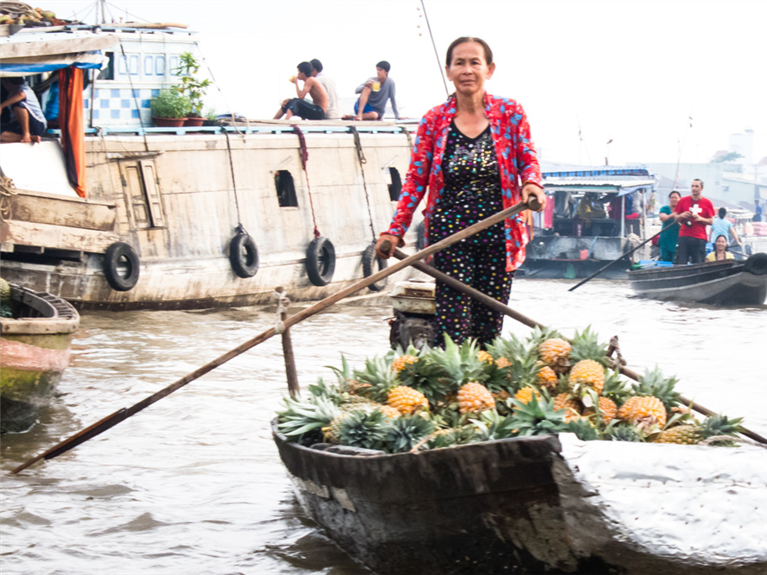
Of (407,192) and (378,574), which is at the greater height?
(407,192)

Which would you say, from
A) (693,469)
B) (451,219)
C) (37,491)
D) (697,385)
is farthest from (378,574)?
(697,385)

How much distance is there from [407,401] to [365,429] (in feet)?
0.82

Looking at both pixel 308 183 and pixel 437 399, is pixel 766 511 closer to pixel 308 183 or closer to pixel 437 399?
pixel 437 399

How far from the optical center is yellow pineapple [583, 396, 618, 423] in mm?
3436

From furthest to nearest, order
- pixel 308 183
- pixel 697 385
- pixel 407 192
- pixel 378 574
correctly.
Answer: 1. pixel 308 183
2. pixel 697 385
3. pixel 407 192
4. pixel 378 574

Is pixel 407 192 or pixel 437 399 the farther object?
pixel 407 192

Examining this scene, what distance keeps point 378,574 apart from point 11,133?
330 inches

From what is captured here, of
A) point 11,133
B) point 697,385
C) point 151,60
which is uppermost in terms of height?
point 151,60

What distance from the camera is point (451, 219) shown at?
4.27 m

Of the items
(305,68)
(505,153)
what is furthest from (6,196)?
(505,153)

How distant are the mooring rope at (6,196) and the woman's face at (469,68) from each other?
21.4ft

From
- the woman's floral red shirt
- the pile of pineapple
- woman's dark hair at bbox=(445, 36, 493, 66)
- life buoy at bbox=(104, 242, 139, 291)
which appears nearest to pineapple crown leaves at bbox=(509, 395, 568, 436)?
the pile of pineapple

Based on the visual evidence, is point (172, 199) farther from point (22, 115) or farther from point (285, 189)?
point (285, 189)

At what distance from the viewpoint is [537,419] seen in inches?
120
